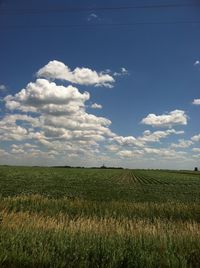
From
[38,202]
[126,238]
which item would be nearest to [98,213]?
[38,202]

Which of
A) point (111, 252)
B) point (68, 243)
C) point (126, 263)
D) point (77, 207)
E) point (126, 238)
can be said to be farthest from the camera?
point (77, 207)

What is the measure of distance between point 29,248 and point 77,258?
1.23m

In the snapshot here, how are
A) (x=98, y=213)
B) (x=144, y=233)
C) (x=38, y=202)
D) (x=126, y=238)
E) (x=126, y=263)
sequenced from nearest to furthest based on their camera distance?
1. (x=126, y=263)
2. (x=126, y=238)
3. (x=144, y=233)
4. (x=98, y=213)
5. (x=38, y=202)

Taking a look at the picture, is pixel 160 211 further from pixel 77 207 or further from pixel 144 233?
pixel 144 233

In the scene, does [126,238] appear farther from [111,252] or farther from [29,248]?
[29,248]

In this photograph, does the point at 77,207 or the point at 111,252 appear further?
the point at 77,207

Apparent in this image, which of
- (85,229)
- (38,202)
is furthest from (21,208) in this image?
(85,229)

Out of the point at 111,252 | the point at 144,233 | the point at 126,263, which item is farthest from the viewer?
the point at 144,233

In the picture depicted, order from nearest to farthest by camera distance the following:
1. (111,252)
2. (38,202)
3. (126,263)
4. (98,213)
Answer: (126,263) → (111,252) → (98,213) → (38,202)

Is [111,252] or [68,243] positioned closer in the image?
[111,252]

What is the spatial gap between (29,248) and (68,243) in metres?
0.97

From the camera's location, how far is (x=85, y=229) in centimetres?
1069

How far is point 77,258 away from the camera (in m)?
7.51

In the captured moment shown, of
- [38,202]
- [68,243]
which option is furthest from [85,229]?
[38,202]
